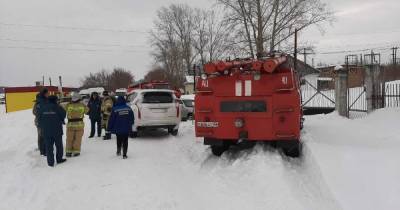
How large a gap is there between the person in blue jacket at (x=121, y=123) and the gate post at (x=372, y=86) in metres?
9.75

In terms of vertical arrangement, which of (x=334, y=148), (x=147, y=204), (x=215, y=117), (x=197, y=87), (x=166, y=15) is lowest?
(x=147, y=204)

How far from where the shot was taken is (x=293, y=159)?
32.1 feet

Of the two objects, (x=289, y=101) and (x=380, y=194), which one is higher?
(x=289, y=101)

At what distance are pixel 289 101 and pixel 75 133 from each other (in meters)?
5.55

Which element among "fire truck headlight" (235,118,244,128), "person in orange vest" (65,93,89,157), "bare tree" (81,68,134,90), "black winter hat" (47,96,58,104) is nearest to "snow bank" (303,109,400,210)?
"fire truck headlight" (235,118,244,128)

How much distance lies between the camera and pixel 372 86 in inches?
658

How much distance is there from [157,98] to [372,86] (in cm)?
827

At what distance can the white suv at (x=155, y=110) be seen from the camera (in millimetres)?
14227

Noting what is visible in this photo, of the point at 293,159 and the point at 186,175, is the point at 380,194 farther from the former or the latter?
the point at 186,175

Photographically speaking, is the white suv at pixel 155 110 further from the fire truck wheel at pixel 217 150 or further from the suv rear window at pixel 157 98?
the fire truck wheel at pixel 217 150

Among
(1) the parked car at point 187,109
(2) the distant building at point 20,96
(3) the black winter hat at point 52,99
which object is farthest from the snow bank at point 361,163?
(2) the distant building at point 20,96

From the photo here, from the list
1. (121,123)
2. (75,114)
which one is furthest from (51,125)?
(121,123)

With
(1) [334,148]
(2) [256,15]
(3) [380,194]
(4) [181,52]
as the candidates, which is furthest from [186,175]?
(4) [181,52]

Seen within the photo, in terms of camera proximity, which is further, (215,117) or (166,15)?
(166,15)
